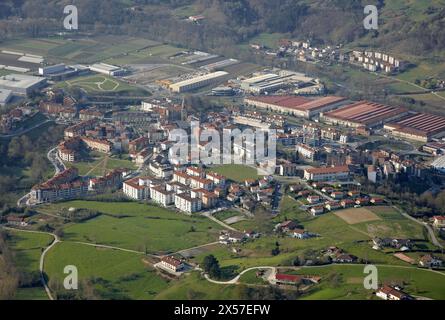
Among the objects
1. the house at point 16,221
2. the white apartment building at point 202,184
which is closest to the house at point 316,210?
the white apartment building at point 202,184

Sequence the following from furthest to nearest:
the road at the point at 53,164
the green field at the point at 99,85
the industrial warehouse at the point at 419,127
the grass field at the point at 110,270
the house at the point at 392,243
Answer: the green field at the point at 99,85 < the industrial warehouse at the point at 419,127 < the road at the point at 53,164 < the house at the point at 392,243 < the grass field at the point at 110,270

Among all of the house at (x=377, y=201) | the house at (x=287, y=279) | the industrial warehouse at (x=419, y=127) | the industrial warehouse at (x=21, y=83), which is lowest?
the house at (x=377, y=201)

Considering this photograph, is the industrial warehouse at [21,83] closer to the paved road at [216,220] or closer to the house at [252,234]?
the paved road at [216,220]

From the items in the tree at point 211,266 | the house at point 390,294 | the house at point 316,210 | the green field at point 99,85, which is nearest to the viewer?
the house at point 390,294

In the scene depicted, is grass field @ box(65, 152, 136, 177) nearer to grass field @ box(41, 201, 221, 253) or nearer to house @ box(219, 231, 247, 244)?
grass field @ box(41, 201, 221, 253)
